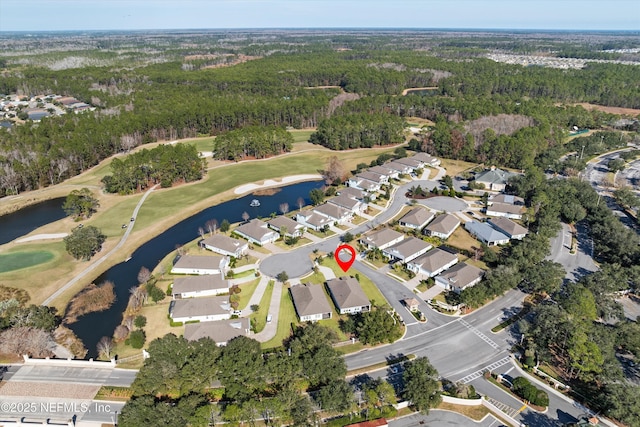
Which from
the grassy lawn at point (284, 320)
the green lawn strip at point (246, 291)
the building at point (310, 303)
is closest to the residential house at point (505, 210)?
the building at point (310, 303)

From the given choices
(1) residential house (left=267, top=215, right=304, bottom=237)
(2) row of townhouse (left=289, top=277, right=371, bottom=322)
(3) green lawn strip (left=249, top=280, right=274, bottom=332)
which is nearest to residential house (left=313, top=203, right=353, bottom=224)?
(1) residential house (left=267, top=215, right=304, bottom=237)

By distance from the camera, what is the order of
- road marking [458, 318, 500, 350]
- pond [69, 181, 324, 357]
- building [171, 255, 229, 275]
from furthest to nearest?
building [171, 255, 229, 275], pond [69, 181, 324, 357], road marking [458, 318, 500, 350]

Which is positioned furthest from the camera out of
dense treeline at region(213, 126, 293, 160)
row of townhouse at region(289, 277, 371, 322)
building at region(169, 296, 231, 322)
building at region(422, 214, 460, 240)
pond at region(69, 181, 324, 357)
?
dense treeline at region(213, 126, 293, 160)

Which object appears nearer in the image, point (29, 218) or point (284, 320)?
point (284, 320)

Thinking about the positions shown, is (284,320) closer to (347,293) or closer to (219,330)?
(219,330)

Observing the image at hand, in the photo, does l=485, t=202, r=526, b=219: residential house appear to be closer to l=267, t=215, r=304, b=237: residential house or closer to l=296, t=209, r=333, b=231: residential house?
l=296, t=209, r=333, b=231: residential house

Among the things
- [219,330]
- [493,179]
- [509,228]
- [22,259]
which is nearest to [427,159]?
[493,179]

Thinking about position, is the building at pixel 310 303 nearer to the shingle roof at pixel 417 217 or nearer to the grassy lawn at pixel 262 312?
the grassy lawn at pixel 262 312
